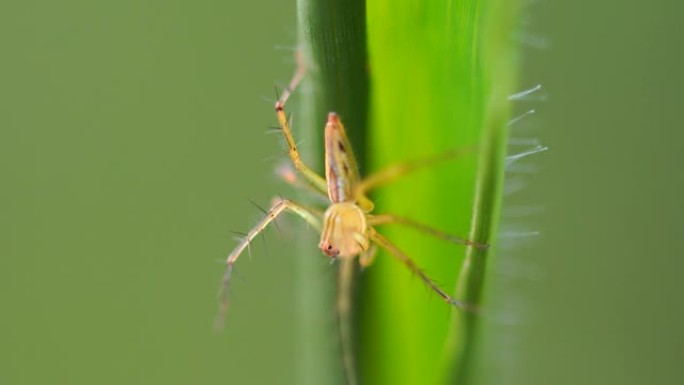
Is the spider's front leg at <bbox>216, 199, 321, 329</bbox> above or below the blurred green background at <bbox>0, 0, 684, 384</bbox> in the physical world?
below

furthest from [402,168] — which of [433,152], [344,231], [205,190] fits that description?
[205,190]

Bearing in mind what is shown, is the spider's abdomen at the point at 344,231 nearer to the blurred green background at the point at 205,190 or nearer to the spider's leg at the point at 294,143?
the spider's leg at the point at 294,143

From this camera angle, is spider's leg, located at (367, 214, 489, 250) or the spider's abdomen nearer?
spider's leg, located at (367, 214, 489, 250)

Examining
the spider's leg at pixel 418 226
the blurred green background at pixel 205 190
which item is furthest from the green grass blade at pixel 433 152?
the blurred green background at pixel 205 190

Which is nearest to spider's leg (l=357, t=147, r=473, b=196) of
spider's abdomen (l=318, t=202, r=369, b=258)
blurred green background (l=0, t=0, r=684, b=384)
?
spider's abdomen (l=318, t=202, r=369, b=258)

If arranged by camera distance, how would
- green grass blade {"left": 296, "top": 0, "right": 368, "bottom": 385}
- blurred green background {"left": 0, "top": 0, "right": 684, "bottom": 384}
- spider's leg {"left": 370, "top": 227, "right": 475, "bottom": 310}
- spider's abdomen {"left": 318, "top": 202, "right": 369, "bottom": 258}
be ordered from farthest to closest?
blurred green background {"left": 0, "top": 0, "right": 684, "bottom": 384}
spider's abdomen {"left": 318, "top": 202, "right": 369, "bottom": 258}
spider's leg {"left": 370, "top": 227, "right": 475, "bottom": 310}
green grass blade {"left": 296, "top": 0, "right": 368, "bottom": 385}

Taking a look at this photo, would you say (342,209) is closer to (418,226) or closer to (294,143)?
(294,143)

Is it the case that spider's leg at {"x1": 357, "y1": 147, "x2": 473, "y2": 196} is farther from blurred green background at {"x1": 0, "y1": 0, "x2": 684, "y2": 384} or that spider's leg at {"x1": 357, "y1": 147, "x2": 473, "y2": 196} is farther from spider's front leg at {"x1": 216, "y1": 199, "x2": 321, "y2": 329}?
blurred green background at {"x1": 0, "y1": 0, "x2": 684, "y2": 384}

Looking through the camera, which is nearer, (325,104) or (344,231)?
(325,104)
